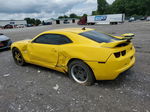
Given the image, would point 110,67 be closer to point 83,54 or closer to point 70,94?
point 83,54

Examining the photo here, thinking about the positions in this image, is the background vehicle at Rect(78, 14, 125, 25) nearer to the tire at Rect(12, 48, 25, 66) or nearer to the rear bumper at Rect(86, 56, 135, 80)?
the tire at Rect(12, 48, 25, 66)

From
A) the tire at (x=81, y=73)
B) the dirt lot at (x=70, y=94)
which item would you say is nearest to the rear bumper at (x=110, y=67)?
the tire at (x=81, y=73)

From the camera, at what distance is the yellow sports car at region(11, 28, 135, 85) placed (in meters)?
2.78

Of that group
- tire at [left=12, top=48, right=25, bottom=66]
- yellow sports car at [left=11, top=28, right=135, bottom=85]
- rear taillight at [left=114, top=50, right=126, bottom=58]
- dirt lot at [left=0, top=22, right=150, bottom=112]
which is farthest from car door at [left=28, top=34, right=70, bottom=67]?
rear taillight at [left=114, top=50, right=126, bottom=58]

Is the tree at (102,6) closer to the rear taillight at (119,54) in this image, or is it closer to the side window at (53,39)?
the side window at (53,39)

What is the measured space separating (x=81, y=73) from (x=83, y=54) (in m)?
0.59

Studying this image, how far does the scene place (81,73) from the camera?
3311mm

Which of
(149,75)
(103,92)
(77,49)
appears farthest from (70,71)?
(149,75)

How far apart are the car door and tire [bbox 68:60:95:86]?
1.86 ft

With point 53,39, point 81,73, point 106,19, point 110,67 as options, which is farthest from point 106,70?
point 106,19

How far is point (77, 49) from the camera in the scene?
10.2ft

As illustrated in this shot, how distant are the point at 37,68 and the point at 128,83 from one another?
313 cm

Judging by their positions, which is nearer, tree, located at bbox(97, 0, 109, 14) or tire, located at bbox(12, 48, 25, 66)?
tire, located at bbox(12, 48, 25, 66)

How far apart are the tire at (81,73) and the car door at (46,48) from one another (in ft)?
1.86
